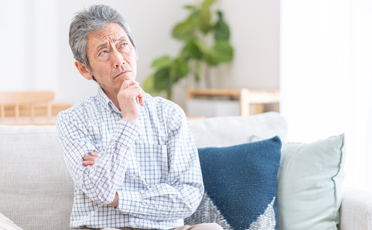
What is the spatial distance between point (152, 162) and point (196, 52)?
2.83 m

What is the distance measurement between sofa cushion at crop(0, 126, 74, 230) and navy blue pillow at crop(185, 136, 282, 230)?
0.46m

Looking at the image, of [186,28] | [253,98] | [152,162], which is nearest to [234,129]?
[152,162]

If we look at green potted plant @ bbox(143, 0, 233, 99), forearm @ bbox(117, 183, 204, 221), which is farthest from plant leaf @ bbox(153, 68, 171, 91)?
forearm @ bbox(117, 183, 204, 221)

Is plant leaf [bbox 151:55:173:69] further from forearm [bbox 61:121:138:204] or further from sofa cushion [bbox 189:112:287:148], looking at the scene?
forearm [bbox 61:121:138:204]

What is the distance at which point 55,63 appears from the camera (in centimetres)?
465

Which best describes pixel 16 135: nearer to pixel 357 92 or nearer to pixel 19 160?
pixel 19 160

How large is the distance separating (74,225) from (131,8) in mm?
3593

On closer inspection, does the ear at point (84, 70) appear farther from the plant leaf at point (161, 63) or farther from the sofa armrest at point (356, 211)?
the plant leaf at point (161, 63)

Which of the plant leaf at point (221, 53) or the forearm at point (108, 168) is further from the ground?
the plant leaf at point (221, 53)

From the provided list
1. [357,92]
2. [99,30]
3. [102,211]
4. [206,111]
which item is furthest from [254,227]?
[206,111]

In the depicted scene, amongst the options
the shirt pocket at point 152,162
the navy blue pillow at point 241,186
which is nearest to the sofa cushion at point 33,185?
the shirt pocket at point 152,162

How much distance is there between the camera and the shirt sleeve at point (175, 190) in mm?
1488

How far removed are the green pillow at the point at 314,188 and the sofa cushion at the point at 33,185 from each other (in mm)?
768

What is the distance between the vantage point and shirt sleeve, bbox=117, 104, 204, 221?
1.49m
